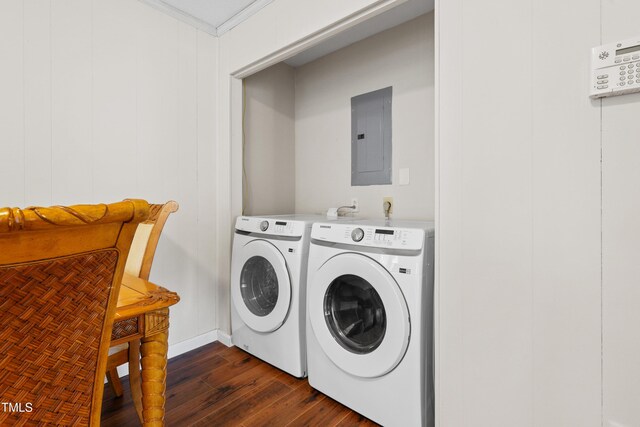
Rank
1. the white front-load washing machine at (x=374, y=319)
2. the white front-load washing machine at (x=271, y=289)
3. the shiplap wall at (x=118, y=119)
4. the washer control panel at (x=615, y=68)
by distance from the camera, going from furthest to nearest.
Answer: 1. the white front-load washing machine at (x=271, y=289)
2. the shiplap wall at (x=118, y=119)
3. the white front-load washing machine at (x=374, y=319)
4. the washer control panel at (x=615, y=68)

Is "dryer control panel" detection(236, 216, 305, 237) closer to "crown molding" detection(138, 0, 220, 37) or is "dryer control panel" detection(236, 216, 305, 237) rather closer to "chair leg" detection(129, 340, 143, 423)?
"chair leg" detection(129, 340, 143, 423)

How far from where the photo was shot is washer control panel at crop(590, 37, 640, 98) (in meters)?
0.88

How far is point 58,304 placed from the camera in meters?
0.59

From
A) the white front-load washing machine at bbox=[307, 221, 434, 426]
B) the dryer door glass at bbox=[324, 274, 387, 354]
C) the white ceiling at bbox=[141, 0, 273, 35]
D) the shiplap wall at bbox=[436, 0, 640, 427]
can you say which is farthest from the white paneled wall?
the white ceiling at bbox=[141, 0, 273, 35]

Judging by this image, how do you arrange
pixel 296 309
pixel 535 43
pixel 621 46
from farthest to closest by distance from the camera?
pixel 296 309 → pixel 535 43 → pixel 621 46

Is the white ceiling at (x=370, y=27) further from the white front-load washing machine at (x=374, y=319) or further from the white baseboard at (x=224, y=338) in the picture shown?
the white baseboard at (x=224, y=338)

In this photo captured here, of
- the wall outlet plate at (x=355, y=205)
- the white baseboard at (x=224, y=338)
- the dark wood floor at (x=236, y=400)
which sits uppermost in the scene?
the wall outlet plate at (x=355, y=205)

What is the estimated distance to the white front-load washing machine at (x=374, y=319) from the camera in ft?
4.33

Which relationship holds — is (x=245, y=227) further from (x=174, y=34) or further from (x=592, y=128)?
(x=592, y=128)

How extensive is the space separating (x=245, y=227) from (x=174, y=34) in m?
1.43

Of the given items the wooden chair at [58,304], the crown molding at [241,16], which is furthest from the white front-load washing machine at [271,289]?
the crown molding at [241,16]

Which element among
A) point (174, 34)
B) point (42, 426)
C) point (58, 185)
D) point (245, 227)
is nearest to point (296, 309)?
point (245, 227)

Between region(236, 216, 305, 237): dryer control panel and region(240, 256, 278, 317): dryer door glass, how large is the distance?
0.66 ft

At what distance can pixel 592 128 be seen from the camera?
0.96 meters
